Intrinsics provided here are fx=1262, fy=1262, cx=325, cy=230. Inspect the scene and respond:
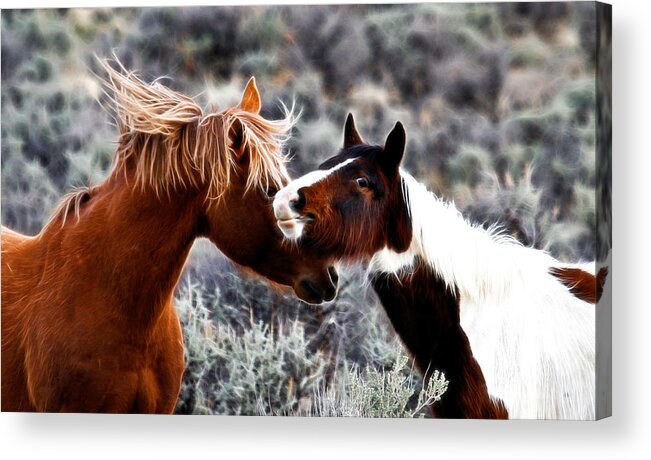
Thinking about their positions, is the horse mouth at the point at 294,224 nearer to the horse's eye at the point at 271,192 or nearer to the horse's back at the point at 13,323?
the horse's eye at the point at 271,192

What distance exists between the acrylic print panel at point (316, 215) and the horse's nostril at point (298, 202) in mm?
15

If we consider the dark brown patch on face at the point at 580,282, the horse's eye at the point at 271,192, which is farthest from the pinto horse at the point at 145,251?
the dark brown patch on face at the point at 580,282

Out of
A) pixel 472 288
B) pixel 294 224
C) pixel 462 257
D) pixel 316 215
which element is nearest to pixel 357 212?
pixel 316 215

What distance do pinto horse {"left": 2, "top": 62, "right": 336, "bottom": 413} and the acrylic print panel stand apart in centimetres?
1

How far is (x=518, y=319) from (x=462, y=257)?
407mm

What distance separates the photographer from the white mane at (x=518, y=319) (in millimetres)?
6125

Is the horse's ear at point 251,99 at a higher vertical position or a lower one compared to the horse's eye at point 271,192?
higher

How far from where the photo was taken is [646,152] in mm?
6465

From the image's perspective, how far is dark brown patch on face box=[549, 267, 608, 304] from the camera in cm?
613

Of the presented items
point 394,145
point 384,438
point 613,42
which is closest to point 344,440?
point 384,438

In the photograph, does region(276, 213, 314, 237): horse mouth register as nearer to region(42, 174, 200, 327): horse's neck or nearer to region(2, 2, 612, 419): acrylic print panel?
region(2, 2, 612, 419): acrylic print panel

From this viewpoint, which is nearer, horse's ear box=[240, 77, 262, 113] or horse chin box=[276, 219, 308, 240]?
horse chin box=[276, 219, 308, 240]

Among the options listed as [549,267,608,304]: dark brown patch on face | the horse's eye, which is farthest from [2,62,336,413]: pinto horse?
[549,267,608,304]: dark brown patch on face

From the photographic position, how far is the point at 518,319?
242 inches
